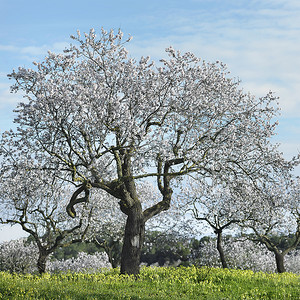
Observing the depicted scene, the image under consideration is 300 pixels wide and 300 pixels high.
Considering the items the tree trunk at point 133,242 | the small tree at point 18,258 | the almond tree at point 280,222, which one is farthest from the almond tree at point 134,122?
the small tree at point 18,258

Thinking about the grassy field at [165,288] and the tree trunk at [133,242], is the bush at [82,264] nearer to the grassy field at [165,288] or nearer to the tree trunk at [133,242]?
the tree trunk at [133,242]

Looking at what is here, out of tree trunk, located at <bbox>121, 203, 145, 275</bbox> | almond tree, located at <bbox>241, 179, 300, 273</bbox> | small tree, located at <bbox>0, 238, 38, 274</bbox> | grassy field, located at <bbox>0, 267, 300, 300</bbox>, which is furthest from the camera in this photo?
small tree, located at <bbox>0, 238, 38, 274</bbox>

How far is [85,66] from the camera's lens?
1895 centimetres

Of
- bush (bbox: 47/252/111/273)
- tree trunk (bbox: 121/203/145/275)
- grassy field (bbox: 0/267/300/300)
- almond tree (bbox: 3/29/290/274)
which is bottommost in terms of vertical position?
bush (bbox: 47/252/111/273)

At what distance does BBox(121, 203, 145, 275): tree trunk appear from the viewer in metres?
18.1

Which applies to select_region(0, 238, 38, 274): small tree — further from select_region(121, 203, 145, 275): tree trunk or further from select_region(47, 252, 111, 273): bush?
select_region(121, 203, 145, 275): tree trunk

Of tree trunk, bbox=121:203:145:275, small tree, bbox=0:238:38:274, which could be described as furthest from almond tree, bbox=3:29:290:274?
small tree, bbox=0:238:38:274

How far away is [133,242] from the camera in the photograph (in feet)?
59.9

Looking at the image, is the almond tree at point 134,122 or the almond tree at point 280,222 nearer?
the almond tree at point 134,122

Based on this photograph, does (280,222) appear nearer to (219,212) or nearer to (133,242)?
(219,212)

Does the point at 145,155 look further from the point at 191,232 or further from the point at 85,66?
the point at 191,232

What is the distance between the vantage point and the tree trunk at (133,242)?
59.3 ft

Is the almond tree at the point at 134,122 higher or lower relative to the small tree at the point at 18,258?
higher

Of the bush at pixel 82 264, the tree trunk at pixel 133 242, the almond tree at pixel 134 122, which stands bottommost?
the bush at pixel 82 264
